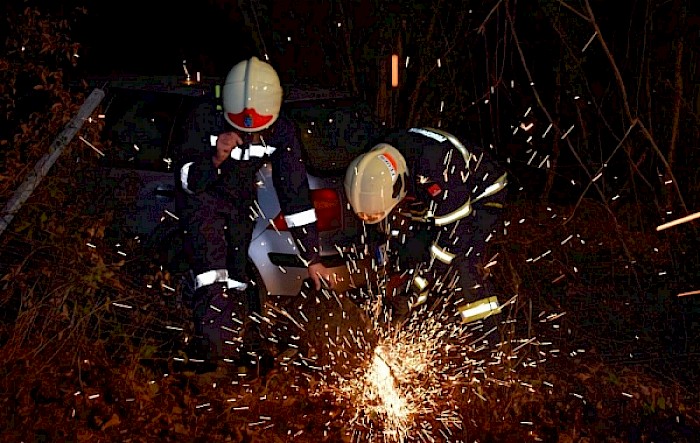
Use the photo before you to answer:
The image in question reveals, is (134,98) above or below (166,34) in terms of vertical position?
above

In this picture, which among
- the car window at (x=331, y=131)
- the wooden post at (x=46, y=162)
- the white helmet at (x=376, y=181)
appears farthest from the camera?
the car window at (x=331, y=131)

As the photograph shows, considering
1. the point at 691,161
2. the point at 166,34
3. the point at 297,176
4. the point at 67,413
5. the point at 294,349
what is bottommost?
the point at 166,34

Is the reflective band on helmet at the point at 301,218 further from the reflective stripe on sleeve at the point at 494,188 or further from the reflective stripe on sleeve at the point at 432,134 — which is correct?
the reflective stripe on sleeve at the point at 494,188

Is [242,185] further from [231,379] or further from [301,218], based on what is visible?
[231,379]

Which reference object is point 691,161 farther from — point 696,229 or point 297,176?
point 297,176

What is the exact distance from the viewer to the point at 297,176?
5242 millimetres

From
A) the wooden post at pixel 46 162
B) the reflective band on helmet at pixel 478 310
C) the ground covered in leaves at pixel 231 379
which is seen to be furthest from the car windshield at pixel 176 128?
the reflective band on helmet at pixel 478 310

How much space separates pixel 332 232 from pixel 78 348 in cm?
181

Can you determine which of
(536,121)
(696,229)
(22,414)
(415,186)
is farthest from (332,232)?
(536,121)

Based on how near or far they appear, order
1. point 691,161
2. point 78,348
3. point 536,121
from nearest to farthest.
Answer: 1. point 78,348
2. point 691,161
3. point 536,121

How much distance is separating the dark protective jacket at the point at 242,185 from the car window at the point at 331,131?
0.28 meters

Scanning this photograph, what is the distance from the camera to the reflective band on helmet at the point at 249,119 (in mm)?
4996

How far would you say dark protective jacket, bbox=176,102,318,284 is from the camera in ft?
16.9

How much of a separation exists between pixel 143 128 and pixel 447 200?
8.39ft
